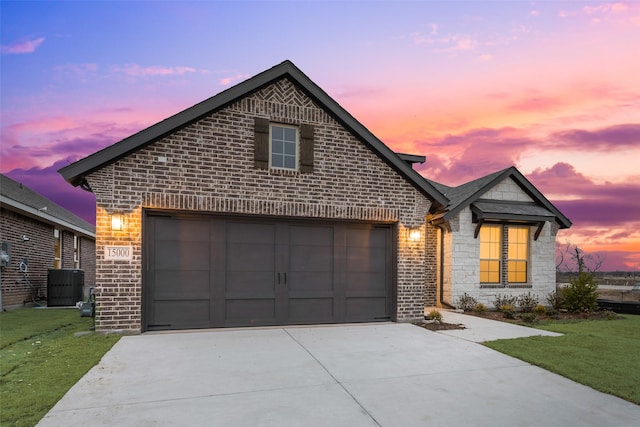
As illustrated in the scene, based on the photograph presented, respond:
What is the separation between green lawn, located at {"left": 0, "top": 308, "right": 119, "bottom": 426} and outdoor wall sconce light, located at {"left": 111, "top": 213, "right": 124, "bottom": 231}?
2.24 m

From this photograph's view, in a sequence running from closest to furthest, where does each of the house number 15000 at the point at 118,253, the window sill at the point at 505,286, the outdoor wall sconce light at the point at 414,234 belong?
the house number 15000 at the point at 118,253 → the outdoor wall sconce light at the point at 414,234 → the window sill at the point at 505,286

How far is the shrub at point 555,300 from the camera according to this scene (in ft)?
44.3

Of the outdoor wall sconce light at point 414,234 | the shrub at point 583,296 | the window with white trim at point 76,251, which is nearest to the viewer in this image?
the outdoor wall sconce light at point 414,234

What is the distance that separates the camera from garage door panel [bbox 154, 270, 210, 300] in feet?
27.6

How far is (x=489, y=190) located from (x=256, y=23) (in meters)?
10.5

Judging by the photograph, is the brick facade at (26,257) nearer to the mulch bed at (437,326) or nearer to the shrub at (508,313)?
the mulch bed at (437,326)

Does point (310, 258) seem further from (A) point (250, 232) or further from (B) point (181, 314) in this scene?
(B) point (181, 314)

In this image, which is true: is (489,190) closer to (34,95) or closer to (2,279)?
(2,279)

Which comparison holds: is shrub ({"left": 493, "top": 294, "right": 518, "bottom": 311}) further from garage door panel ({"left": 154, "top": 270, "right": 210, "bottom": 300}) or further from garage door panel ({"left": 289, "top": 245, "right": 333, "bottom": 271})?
garage door panel ({"left": 154, "top": 270, "right": 210, "bottom": 300})

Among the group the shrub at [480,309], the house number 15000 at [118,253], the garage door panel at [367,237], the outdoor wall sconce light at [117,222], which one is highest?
the outdoor wall sconce light at [117,222]

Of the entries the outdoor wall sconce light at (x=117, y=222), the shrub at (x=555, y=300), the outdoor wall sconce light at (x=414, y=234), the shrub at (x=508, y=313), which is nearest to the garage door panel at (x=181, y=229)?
the outdoor wall sconce light at (x=117, y=222)

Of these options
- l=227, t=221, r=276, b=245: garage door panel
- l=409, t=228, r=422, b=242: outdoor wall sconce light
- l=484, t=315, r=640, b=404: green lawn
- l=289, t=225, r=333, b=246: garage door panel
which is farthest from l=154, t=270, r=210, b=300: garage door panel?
l=484, t=315, r=640, b=404: green lawn

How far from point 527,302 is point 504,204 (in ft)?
12.0

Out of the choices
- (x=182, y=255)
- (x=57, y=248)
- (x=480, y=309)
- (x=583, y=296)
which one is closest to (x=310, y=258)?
(x=182, y=255)
